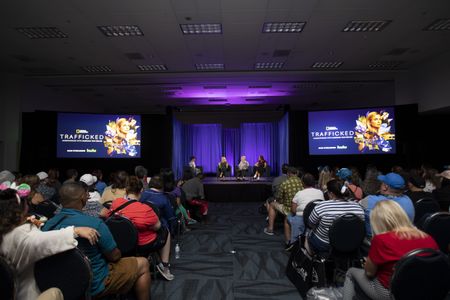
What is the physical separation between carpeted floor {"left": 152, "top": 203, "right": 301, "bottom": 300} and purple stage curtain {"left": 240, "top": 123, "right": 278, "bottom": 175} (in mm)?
9153

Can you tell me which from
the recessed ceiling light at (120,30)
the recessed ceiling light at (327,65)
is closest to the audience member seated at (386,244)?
the recessed ceiling light at (120,30)

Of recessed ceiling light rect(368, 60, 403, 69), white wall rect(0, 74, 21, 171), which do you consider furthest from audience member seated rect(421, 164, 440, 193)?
white wall rect(0, 74, 21, 171)

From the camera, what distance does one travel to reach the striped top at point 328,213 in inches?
113

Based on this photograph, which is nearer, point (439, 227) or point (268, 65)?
point (439, 227)

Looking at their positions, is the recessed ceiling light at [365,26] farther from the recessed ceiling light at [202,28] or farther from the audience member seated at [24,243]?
the audience member seated at [24,243]

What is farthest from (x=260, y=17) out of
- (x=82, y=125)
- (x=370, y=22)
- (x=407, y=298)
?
(x=82, y=125)

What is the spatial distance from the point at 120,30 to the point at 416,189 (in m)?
6.05

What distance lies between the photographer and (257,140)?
15.3 m

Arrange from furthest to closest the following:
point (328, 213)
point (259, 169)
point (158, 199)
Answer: point (259, 169)
point (158, 199)
point (328, 213)

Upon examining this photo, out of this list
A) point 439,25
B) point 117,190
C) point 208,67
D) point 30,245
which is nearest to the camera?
point 30,245

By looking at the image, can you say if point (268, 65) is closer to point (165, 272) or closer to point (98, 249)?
point (165, 272)

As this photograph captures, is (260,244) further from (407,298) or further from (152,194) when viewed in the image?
(407,298)

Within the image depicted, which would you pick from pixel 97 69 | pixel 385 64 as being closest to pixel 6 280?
pixel 97 69

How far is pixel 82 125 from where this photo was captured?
1018 centimetres
